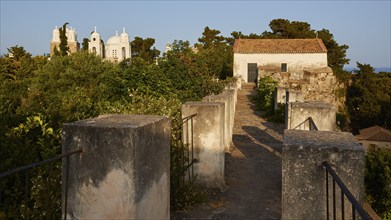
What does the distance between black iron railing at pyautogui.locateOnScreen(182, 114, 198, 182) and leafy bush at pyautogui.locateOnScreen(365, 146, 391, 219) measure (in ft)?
14.2

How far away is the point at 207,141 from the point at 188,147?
1.21ft

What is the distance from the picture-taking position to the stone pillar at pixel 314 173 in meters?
3.14

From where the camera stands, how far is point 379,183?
27.0 ft

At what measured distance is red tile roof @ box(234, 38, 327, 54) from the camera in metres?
35.5

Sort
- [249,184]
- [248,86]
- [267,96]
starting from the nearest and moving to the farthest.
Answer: [249,184], [267,96], [248,86]

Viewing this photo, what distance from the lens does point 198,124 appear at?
21.9ft

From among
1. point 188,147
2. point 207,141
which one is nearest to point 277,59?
point 207,141

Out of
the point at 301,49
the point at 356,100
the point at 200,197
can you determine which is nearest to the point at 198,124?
the point at 200,197

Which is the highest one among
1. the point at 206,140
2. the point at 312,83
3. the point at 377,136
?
the point at 312,83

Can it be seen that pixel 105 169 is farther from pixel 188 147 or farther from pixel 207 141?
pixel 207 141

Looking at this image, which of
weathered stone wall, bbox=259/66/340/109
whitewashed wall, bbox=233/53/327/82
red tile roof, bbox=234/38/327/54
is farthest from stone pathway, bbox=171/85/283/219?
red tile roof, bbox=234/38/327/54

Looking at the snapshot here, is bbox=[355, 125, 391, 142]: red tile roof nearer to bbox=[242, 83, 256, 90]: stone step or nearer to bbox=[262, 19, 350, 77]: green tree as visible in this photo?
bbox=[242, 83, 256, 90]: stone step

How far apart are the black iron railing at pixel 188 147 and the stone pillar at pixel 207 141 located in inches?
3.0

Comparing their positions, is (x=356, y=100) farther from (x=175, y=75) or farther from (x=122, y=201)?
(x=122, y=201)
